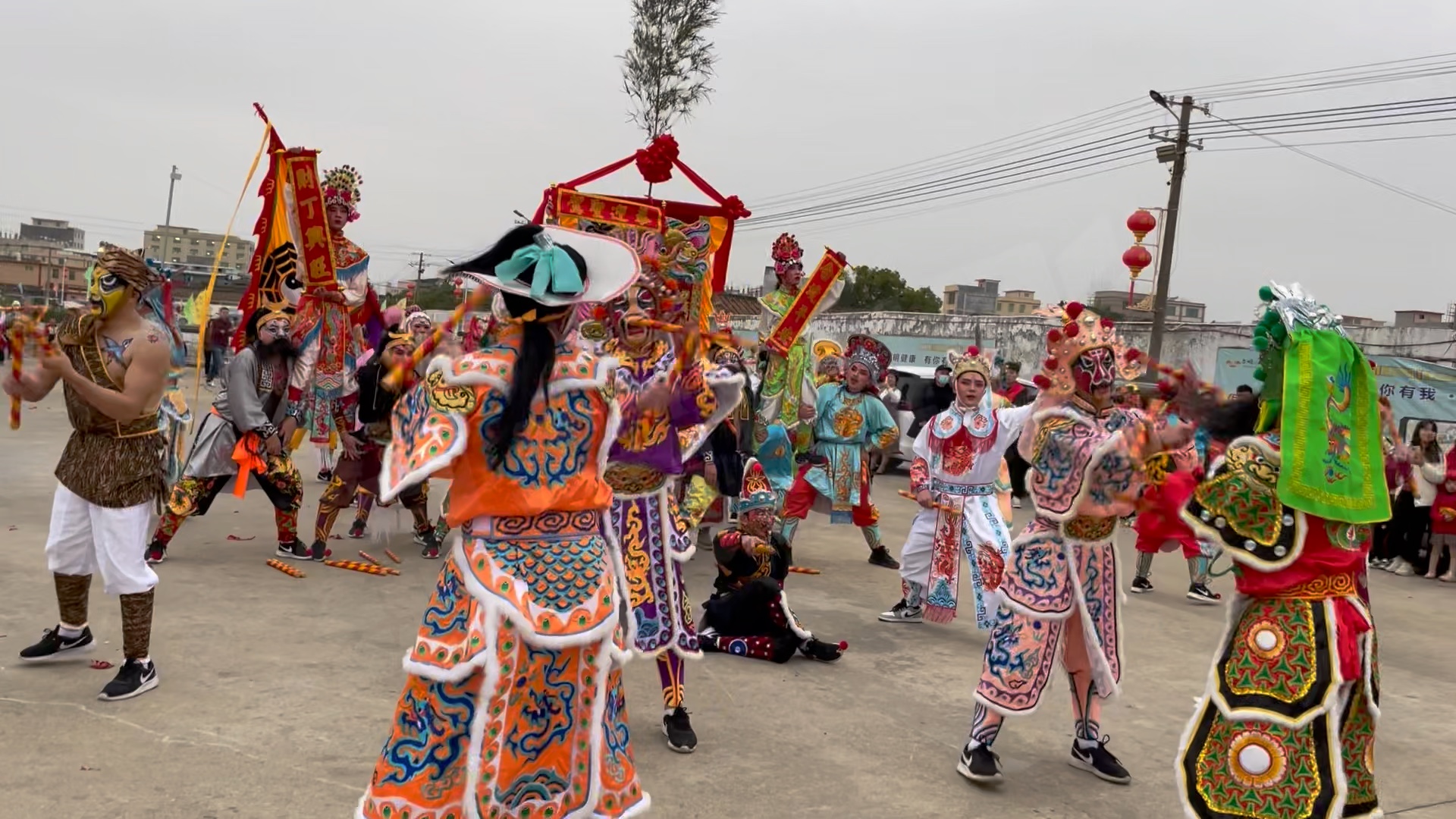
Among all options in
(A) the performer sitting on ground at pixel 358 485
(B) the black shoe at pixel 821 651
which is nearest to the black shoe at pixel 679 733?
(B) the black shoe at pixel 821 651

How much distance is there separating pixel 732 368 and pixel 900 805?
175 cm

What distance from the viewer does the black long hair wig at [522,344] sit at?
2.89m

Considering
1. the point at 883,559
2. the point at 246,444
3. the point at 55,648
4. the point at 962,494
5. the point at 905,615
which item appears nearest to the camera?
the point at 55,648

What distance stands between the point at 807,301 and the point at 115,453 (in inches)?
181

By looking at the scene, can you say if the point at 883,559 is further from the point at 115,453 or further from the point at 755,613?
the point at 115,453

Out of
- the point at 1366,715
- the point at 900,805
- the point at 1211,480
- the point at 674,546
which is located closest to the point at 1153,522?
the point at 1211,480

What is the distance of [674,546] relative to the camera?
4527 mm

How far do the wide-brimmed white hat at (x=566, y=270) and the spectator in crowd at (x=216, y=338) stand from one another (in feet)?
64.4

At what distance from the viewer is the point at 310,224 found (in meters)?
8.11

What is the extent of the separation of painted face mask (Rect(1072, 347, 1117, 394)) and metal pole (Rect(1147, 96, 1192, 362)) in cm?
1335

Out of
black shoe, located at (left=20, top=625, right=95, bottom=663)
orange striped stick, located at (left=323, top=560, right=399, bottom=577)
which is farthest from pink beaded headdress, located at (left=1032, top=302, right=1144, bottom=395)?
orange striped stick, located at (left=323, top=560, right=399, bottom=577)

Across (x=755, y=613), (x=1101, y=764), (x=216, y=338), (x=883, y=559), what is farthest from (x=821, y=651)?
(x=216, y=338)

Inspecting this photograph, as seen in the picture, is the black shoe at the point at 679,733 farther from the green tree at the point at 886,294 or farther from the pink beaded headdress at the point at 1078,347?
the green tree at the point at 886,294

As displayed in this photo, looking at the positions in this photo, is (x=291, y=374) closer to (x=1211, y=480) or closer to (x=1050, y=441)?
(x=1050, y=441)
